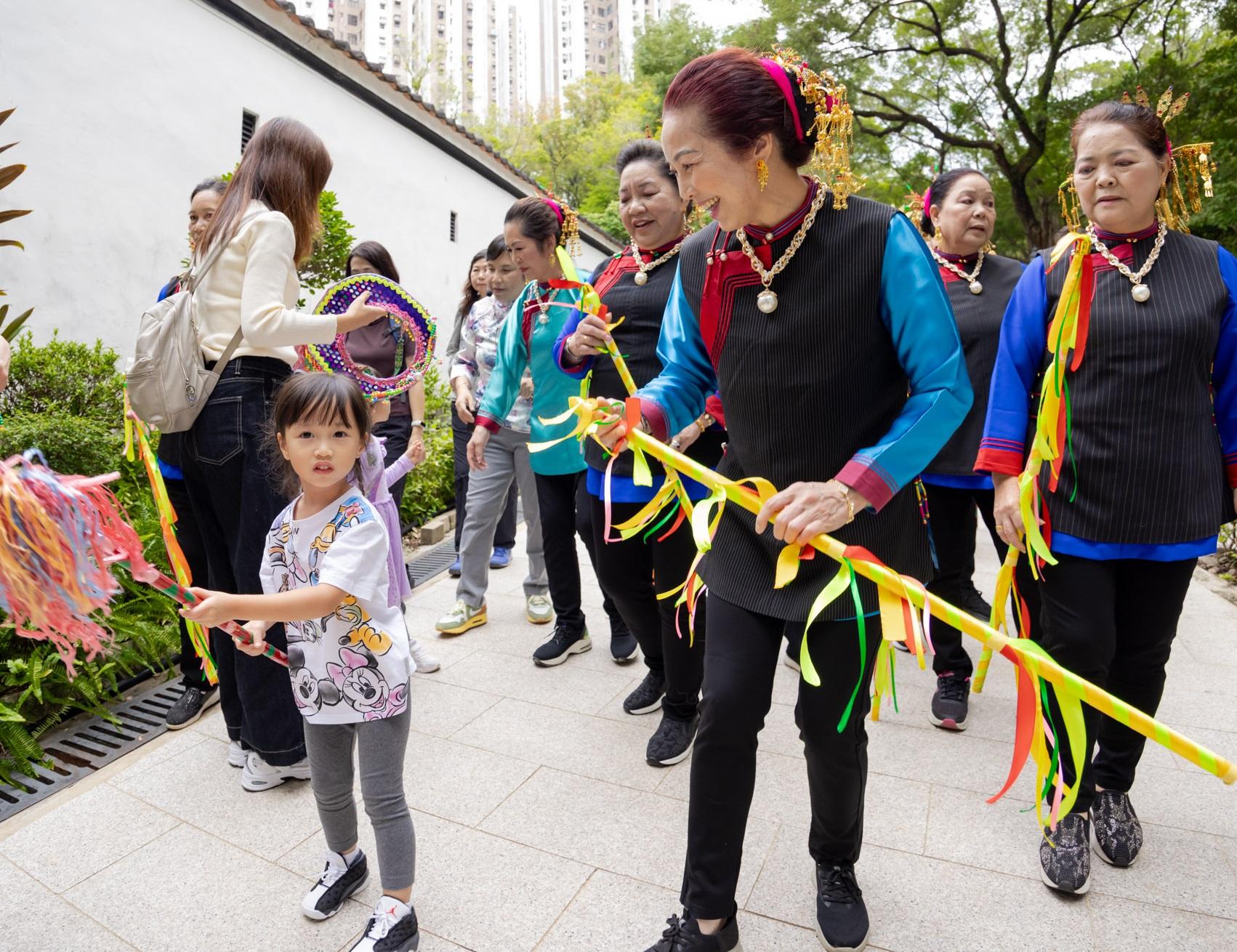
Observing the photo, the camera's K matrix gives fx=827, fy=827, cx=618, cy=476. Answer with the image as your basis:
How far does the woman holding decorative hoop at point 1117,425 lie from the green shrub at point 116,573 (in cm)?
309

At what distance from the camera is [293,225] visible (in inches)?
97.9

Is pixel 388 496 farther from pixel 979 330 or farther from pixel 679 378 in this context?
pixel 979 330

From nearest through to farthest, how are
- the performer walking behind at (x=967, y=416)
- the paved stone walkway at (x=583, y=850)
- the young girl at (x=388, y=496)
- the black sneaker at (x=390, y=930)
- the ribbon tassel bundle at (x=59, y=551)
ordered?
the ribbon tassel bundle at (x=59, y=551) < the black sneaker at (x=390, y=930) < the paved stone walkway at (x=583, y=850) < the young girl at (x=388, y=496) < the performer walking behind at (x=967, y=416)

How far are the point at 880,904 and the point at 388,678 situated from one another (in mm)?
1329

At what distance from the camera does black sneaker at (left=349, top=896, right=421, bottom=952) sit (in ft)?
6.10

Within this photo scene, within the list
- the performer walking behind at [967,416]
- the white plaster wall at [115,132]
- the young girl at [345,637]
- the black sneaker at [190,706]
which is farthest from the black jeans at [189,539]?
the white plaster wall at [115,132]

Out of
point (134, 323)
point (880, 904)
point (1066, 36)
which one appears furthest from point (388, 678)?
point (1066, 36)

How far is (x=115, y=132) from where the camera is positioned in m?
5.57

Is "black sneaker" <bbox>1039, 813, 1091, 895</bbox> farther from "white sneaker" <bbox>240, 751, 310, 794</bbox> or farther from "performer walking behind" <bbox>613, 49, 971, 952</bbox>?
"white sneaker" <bbox>240, 751, 310, 794</bbox>

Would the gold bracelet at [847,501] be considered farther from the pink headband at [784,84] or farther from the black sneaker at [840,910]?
the black sneaker at [840,910]

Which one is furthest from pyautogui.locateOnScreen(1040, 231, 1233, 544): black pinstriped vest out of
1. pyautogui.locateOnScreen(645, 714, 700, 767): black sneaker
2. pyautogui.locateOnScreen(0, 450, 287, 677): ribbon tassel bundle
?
pyautogui.locateOnScreen(0, 450, 287, 677): ribbon tassel bundle

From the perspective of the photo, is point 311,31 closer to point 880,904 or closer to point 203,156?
point 203,156

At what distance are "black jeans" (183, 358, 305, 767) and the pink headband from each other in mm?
1690

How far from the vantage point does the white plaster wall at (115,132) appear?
16.5 feet
